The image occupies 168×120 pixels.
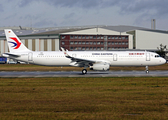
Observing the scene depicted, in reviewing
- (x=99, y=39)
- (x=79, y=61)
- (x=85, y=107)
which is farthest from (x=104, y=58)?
(x=99, y=39)

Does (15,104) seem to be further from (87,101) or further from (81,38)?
(81,38)

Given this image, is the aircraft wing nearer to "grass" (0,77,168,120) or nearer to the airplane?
the airplane

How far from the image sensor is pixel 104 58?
139 ft

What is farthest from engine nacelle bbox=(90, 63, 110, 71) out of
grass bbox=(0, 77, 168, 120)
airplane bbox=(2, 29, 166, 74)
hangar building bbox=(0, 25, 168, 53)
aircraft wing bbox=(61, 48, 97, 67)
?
hangar building bbox=(0, 25, 168, 53)

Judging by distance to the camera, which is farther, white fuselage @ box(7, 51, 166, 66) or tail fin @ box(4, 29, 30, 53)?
tail fin @ box(4, 29, 30, 53)

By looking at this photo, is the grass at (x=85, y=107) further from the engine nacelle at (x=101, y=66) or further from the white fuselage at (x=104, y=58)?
the white fuselage at (x=104, y=58)

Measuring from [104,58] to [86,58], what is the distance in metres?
3.13

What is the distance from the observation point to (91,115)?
44.4 ft

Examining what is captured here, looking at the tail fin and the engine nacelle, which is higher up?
the tail fin

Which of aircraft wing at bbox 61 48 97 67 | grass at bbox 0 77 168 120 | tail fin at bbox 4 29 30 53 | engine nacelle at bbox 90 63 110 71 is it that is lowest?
grass at bbox 0 77 168 120

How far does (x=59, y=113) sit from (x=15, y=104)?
4247 mm

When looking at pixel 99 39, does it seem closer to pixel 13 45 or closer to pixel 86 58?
pixel 86 58

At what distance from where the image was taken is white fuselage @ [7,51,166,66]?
42.3m

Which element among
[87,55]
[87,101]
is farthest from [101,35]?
[87,101]
